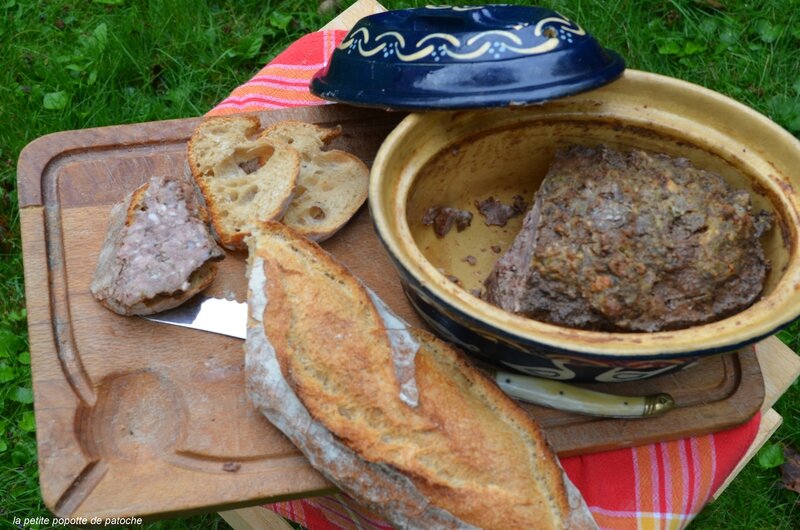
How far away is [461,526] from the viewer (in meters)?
1.76

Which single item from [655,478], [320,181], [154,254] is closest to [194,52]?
[320,181]

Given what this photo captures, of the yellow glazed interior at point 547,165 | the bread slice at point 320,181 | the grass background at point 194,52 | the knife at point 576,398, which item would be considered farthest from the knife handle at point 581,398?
the grass background at point 194,52

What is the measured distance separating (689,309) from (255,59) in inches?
122

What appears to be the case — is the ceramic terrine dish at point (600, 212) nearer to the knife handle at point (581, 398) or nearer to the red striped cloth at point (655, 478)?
the knife handle at point (581, 398)

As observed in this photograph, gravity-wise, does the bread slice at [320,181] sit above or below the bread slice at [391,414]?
above

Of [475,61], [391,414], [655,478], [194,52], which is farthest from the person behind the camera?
[194,52]

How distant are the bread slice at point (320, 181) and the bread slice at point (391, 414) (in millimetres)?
389

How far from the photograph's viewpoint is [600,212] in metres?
1.98

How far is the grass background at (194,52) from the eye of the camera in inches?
150

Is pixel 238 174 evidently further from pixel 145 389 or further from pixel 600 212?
pixel 600 212

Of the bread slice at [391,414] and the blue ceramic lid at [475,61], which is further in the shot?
the blue ceramic lid at [475,61]

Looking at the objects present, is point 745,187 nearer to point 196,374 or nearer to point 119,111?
point 196,374

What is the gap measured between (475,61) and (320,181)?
30.8 inches

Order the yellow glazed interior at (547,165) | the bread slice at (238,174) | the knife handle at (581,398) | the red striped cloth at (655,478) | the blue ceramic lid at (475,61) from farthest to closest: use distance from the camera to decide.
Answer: the bread slice at (238,174) → the red striped cloth at (655,478) → the knife handle at (581,398) → the blue ceramic lid at (475,61) → the yellow glazed interior at (547,165)
